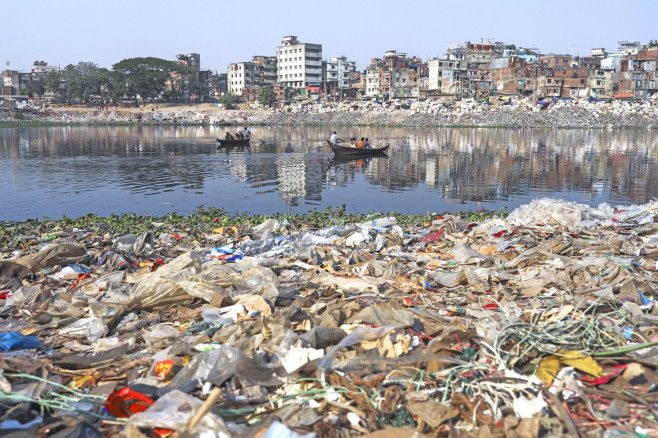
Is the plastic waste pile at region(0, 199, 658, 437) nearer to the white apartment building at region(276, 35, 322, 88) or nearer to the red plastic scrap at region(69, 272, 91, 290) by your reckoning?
the red plastic scrap at region(69, 272, 91, 290)

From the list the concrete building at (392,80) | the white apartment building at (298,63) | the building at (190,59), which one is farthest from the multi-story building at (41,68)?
the concrete building at (392,80)

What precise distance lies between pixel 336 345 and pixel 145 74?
94.5 metres

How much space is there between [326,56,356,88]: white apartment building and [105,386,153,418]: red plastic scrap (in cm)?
10768

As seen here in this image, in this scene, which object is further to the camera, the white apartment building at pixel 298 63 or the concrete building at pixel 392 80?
the white apartment building at pixel 298 63

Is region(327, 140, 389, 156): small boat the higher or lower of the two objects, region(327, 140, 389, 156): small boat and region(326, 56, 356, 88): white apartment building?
the lower

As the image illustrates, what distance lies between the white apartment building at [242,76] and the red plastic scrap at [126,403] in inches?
4143

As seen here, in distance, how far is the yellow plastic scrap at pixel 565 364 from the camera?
3838 millimetres

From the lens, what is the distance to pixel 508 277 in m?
6.73

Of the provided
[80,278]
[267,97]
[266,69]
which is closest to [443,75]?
[267,97]

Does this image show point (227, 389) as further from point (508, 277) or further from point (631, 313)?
point (508, 277)

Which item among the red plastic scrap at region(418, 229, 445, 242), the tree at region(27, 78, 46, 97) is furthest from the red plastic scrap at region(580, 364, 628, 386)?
the tree at region(27, 78, 46, 97)

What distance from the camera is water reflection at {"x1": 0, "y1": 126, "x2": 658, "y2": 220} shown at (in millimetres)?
18953

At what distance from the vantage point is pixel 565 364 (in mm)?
3975

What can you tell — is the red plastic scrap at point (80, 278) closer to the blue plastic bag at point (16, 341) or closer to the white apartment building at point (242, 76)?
the blue plastic bag at point (16, 341)
